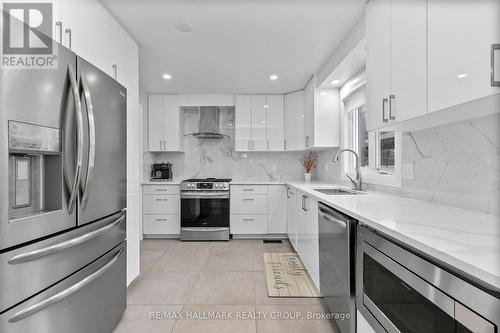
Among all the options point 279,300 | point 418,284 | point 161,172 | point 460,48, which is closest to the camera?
point 418,284

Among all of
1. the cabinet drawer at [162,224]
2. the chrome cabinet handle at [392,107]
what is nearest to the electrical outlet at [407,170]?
the chrome cabinet handle at [392,107]

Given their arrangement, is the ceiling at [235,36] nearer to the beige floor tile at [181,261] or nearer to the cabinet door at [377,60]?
the cabinet door at [377,60]

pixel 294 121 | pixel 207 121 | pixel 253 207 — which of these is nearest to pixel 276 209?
pixel 253 207

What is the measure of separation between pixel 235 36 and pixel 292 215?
2.26 meters

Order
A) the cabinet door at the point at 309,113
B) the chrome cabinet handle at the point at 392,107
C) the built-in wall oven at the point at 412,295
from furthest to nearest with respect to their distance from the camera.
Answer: the cabinet door at the point at 309,113
the chrome cabinet handle at the point at 392,107
the built-in wall oven at the point at 412,295

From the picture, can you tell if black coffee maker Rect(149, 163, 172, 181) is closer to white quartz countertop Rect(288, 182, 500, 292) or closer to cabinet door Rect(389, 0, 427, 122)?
white quartz countertop Rect(288, 182, 500, 292)

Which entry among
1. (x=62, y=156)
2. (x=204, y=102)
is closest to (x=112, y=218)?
(x=62, y=156)

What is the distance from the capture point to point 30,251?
3.42 ft

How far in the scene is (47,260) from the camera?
1.12 m

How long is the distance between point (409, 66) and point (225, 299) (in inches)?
85.3

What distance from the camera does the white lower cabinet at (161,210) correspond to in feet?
12.9

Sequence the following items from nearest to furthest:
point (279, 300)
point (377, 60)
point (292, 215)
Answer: point (377, 60), point (279, 300), point (292, 215)

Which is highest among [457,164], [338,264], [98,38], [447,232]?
[98,38]

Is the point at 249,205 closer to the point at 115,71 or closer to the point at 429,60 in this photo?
the point at 115,71
